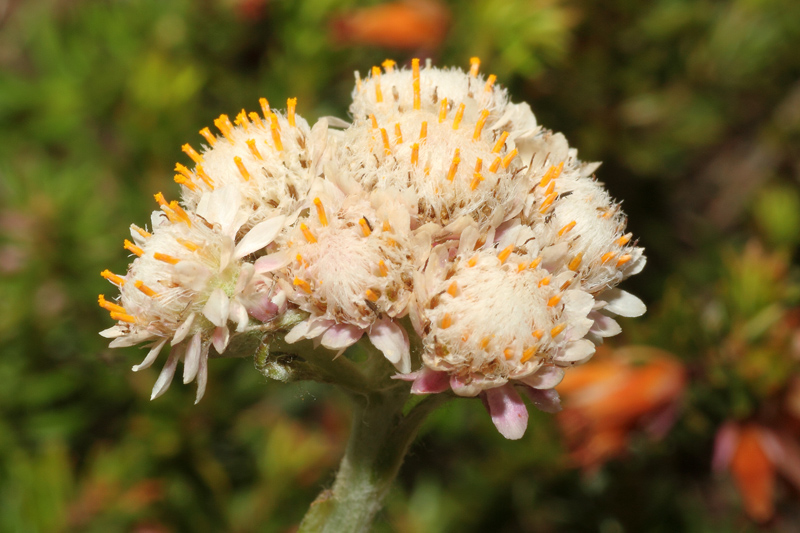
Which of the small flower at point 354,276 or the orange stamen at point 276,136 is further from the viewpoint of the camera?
the orange stamen at point 276,136

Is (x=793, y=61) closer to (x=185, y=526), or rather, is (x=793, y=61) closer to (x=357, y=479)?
(x=357, y=479)

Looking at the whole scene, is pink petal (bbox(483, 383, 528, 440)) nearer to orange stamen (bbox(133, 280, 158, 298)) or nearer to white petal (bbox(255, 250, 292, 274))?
white petal (bbox(255, 250, 292, 274))

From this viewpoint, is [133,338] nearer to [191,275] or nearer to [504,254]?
[191,275]

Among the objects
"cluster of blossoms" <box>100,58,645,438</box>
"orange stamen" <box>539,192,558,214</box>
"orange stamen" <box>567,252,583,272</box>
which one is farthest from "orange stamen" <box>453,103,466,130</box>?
"orange stamen" <box>567,252,583,272</box>

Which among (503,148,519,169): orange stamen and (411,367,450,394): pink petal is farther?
(503,148,519,169): orange stamen

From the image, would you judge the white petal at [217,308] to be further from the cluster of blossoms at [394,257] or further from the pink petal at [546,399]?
the pink petal at [546,399]

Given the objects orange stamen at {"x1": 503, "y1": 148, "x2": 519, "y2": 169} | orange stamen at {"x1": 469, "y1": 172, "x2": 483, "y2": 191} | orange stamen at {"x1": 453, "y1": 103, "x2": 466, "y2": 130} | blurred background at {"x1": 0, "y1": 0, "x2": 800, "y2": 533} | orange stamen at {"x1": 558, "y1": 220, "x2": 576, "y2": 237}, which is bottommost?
blurred background at {"x1": 0, "y1": 0, "x2": 800, "y2": 533}

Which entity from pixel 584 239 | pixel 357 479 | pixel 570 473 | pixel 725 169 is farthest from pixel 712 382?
pixel 725 169

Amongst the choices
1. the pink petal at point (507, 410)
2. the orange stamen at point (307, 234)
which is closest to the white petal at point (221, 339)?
the orange stamen at point (307, 234)
